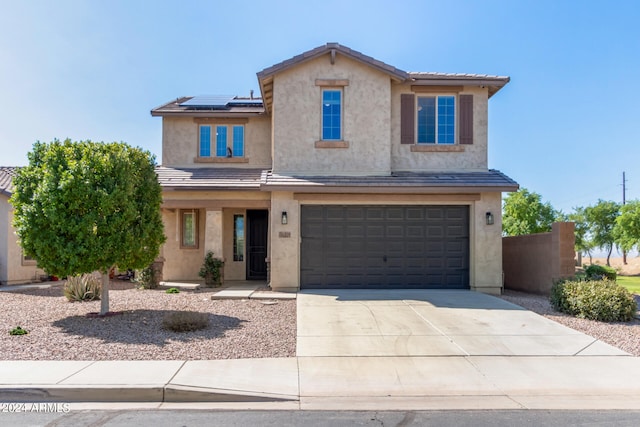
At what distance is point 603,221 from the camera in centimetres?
4397

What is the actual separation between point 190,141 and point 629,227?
115ft

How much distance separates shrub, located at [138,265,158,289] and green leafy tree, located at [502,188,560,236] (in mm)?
29116

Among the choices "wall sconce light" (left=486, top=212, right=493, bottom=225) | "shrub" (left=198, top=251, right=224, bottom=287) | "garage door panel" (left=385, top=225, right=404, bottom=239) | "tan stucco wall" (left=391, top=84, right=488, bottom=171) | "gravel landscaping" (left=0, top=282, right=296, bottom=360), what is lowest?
"gravel landscaping" (left=0, top=282, right=296, bottom=360)

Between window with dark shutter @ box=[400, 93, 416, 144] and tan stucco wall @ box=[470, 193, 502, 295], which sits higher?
window with dark shutter @ box=[400, 93, 416, 144]

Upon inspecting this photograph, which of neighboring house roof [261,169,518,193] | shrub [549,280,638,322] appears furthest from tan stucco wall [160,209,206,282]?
shrub [549,280,638,322]

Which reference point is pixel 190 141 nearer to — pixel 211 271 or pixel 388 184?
pixel 211 271

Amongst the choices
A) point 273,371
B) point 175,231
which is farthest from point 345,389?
point 175,231

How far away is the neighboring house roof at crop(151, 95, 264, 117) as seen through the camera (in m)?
16.4

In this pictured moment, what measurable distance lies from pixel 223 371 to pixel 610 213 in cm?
4677

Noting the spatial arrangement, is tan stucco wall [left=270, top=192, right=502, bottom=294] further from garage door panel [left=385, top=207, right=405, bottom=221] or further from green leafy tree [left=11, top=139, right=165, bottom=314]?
green leafy tree [left=11, top=139, right=165, bottom=314]

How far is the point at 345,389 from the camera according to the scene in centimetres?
613

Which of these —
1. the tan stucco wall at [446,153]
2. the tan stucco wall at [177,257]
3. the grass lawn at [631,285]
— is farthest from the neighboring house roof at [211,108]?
the grass lawn at [631,285]

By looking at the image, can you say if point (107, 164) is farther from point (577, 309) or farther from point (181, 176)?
point (577, 309)

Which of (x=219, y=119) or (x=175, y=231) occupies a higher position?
(x=219, y=119)
